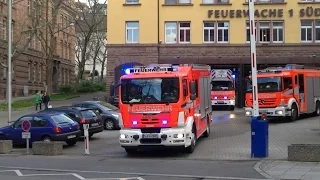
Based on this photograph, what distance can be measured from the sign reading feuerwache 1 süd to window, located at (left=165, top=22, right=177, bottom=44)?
336 centimetres

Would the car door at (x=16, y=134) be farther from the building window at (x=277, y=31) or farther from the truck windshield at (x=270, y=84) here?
the building window at (x=277, y=31)

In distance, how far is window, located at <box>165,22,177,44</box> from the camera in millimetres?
46906

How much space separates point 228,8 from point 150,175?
35387 mm

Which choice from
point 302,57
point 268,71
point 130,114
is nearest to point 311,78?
point 268,71

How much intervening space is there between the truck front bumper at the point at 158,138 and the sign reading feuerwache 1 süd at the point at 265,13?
3090 cm

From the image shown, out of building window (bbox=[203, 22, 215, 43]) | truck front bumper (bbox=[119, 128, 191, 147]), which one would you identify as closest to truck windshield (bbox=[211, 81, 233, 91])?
building window (bbox=[203, 22, 215, 43])

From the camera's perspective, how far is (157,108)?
54.5 feet

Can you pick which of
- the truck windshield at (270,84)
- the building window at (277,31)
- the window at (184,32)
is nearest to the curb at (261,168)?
the truck windshield at (270,84)

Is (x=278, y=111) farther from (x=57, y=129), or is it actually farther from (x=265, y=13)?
(x=265, y=13)

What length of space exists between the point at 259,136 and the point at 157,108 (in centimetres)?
333

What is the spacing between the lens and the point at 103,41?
85000mm

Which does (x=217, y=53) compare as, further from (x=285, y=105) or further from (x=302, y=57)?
(x=285, y=105)

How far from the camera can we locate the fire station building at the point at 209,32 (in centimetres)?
4584

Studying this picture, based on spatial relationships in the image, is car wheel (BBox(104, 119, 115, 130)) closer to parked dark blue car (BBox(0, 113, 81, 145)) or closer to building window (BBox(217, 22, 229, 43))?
parked dark blue car (BBox(0, 113, 81, 145))
